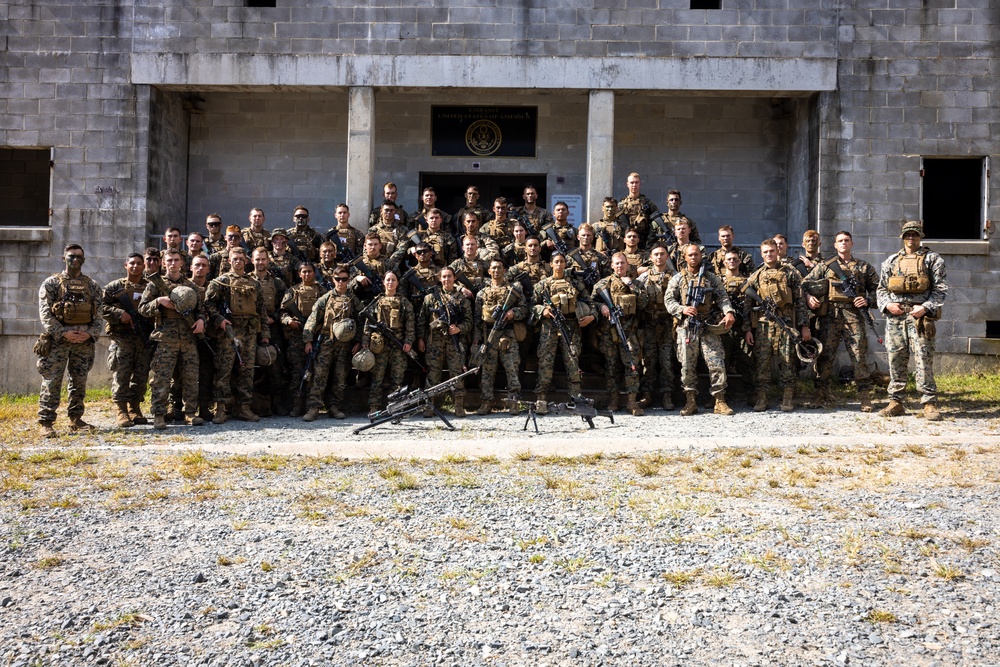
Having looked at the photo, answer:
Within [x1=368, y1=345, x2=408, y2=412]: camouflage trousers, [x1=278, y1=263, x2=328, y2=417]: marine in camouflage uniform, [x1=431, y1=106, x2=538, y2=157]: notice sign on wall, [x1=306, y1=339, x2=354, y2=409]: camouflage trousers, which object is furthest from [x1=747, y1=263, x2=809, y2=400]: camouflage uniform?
[x1=431, y1=106, x2=538, y2=157]: notice sign on wall

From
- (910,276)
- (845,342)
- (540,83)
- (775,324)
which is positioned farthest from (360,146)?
(910,276)

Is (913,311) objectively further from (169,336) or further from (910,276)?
(169,336)

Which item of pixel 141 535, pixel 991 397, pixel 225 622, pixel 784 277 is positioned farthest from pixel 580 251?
pixel 225 622

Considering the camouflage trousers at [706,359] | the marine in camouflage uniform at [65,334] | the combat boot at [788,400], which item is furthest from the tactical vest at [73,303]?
the combat boot at [788,400]

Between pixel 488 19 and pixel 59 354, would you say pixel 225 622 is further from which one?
pixel 488 19

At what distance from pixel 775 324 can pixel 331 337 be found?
16.8 ft

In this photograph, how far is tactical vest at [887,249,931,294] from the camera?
8969 millimetres

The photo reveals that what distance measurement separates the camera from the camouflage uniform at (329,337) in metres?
9.48

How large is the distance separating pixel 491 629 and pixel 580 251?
266 inches

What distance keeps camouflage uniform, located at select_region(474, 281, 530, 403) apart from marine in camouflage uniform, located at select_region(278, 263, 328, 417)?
173cm

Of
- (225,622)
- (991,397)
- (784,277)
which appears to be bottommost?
(225,622)

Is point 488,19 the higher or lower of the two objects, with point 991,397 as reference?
higher

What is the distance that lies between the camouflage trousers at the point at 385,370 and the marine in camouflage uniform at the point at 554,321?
1608mm

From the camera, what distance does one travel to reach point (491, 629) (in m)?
4.04
